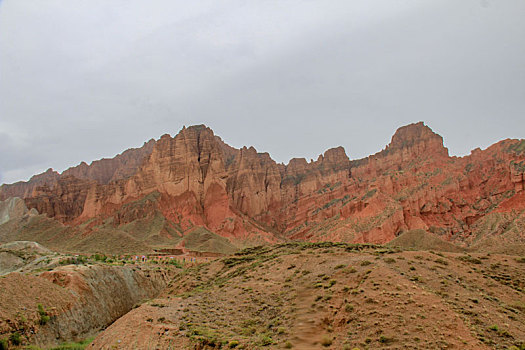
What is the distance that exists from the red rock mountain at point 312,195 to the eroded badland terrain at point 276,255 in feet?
1.73

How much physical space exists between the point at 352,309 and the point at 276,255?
1676cm

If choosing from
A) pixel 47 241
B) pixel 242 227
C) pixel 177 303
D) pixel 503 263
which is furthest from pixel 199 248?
pixel 503 263

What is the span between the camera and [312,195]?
460 feet

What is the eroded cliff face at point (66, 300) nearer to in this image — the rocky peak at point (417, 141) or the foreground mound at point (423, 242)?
the foreground mound at point (423, 242)

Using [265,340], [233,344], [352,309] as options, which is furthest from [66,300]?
[352,309]

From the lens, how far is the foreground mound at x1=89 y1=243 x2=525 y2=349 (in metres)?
13.2

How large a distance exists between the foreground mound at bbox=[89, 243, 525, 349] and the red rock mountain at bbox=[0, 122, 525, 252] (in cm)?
5338

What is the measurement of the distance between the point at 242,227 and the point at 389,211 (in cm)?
4701

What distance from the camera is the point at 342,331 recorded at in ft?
47.8

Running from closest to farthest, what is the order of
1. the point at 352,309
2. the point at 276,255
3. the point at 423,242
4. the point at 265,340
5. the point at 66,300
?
the point at 265,340 → the point at 352,309 → the point at 66,300 → the point at 276,255 → the point at 423,242

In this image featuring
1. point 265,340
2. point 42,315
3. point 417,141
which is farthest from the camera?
point 417,141

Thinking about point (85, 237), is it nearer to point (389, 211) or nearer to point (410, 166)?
point (389, 211)

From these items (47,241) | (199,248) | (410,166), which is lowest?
(199,248)

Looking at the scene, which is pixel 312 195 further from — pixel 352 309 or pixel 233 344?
pixel 233 344
